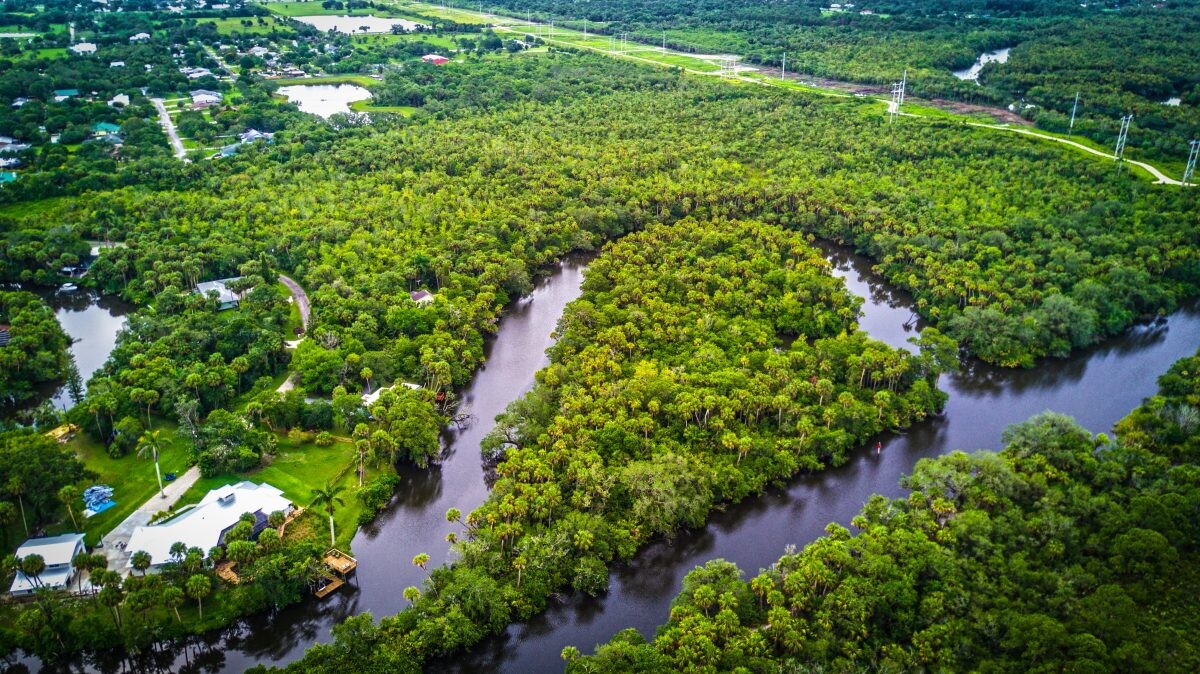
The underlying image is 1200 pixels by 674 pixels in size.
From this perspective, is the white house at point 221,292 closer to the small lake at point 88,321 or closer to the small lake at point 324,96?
the small lake at point 88,321

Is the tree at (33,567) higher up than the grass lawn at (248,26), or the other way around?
the grass lawn at (248,26)

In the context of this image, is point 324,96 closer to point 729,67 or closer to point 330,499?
point 729,67

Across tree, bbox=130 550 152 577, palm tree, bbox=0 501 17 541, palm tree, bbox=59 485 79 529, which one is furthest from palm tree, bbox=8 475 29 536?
tree, bbox=130 550 152 577

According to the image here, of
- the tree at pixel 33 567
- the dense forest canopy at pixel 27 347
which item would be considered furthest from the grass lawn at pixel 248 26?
the tree at pixel 33 567

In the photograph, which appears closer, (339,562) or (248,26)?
(339,562)

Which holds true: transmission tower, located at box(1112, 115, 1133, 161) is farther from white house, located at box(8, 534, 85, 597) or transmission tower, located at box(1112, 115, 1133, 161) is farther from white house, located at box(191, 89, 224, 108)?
white house, located at box(191, 89, 224, 108)

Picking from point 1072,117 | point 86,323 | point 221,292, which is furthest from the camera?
point 1072,117

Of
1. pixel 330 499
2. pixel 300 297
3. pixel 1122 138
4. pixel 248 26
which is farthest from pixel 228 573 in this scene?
pixel 248 26
